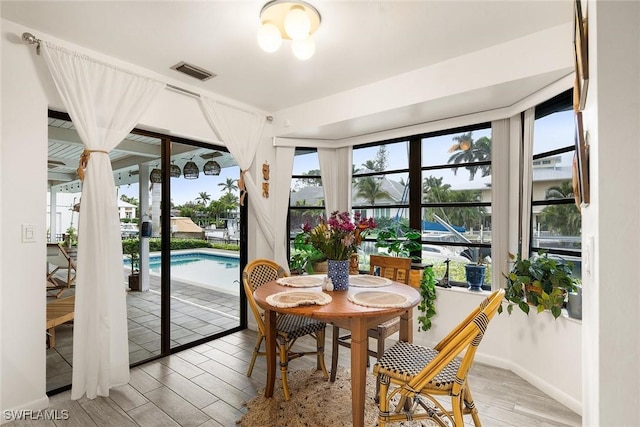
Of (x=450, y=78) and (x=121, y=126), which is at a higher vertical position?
(x=450, y=78)

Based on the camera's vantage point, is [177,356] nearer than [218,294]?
Yes

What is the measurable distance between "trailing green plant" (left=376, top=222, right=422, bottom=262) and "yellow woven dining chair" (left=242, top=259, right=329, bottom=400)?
1184mm

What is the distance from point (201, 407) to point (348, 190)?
2741 mm

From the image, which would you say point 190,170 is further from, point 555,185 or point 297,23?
point 555,185

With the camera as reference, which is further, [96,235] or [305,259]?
[305,259]

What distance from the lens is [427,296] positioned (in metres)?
3.15

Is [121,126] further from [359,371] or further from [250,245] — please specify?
[359,371]

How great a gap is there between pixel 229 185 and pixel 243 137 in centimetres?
57

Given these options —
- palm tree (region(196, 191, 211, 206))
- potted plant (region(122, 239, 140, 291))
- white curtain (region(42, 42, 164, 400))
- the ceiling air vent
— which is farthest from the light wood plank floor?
the ceiling air vent

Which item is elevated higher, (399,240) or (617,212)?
(617,212)

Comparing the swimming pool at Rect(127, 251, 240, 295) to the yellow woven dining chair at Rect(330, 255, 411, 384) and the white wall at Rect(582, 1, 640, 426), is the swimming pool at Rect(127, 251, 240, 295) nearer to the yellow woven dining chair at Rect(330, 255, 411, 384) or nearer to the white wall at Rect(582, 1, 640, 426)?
the yellow woven dining chair at Rect(330, 255, 411, 384)

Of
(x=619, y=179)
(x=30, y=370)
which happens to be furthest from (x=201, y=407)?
(x=619, y=179)

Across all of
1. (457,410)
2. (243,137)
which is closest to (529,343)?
(457,410)

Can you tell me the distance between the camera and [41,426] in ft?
6.54
